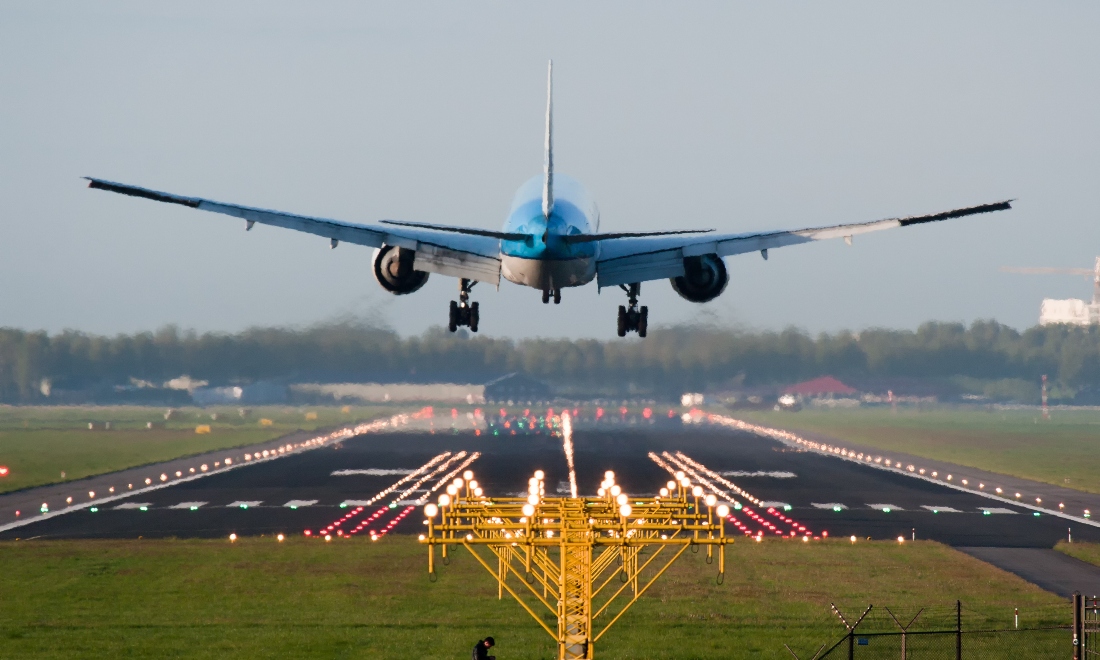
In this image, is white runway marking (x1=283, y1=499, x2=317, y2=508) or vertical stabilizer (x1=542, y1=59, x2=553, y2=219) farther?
white runway marking (x1=283, y1=499, x2=317, y2=508)

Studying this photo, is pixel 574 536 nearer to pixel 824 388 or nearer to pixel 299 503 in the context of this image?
pixel 299 503

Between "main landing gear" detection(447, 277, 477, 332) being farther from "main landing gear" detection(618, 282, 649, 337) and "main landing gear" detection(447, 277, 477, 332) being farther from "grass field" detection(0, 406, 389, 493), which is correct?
"grass field" detection(0, 406, 389, 493)

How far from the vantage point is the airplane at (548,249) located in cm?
4100

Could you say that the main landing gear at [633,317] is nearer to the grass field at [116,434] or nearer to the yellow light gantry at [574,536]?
the yellow light gantry at [574,536]

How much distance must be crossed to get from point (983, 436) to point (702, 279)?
9307 centimetres

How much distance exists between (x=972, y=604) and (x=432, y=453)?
215 ft

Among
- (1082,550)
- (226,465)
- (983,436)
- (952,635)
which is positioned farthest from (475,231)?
(983,436)

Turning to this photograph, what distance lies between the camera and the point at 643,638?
38.7 metres

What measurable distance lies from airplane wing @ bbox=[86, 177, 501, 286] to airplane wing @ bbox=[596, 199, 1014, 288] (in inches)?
145

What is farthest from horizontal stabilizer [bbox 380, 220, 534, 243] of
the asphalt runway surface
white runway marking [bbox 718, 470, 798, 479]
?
white runway marking [bbox 718, 470, 798, 479]

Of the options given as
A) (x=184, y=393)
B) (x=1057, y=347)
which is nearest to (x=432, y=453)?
(x=184, y=393)

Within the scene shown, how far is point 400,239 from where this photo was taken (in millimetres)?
43031

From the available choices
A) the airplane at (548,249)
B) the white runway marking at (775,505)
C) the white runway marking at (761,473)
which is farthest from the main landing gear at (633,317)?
the white runway marking at (761,473)

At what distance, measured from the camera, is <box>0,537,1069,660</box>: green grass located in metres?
37.9
